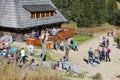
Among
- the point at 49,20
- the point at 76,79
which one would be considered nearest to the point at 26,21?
the point at 49,20

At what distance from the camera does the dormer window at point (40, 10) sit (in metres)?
35.3

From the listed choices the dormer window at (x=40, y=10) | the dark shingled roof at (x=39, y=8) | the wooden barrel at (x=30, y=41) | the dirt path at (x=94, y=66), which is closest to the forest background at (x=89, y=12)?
the dormer window at (x=40, y=10)

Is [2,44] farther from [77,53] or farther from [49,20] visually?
[49,20]

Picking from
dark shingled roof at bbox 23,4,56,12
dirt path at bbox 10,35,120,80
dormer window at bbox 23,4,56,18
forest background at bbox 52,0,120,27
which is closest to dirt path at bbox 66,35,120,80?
dirt path at bbox 10,35,120,80

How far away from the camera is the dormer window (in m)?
35.3

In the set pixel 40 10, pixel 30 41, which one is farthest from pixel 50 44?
pixel 40 10

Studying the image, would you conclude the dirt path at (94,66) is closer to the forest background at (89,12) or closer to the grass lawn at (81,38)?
the grass lawn at (81,38)

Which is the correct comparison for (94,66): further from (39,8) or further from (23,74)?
(23,74)

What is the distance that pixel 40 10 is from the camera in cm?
3625

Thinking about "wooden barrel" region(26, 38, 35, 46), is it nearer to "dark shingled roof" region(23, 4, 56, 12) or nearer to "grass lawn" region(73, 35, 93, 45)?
"dark shingled roof" region(23, 4, 56, 12)

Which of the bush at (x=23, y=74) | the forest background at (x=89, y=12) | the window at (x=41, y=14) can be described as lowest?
the forest background at (x=89, y=12)

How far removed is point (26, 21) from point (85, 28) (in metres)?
17.5

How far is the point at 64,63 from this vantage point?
78.2 ft

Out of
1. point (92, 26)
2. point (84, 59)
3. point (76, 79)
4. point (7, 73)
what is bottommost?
point (92, 26)
